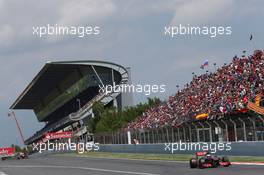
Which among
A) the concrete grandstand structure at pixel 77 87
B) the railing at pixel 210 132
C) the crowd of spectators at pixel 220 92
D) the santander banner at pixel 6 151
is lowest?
the santander banner at pixel 6 151

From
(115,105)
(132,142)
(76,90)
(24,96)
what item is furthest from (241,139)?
(24,96)

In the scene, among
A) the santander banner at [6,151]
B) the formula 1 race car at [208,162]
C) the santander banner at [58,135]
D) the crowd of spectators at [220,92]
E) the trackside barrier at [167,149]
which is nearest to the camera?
the formula 1 race car at [208,162]

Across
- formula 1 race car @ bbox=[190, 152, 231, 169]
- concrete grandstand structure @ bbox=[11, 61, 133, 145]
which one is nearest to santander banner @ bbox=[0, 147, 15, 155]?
concrete grandstand structure @ bbox=[11, 61, 133, 145]

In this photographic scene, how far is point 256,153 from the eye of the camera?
78.9 feet

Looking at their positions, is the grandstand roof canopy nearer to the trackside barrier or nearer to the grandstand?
the trackside barrier

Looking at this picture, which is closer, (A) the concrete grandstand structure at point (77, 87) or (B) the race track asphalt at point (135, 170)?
(B) the race track asphalt at point (135, 170)

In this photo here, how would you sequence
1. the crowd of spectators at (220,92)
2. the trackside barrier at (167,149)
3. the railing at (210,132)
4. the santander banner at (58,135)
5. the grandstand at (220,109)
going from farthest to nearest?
the santander banner at (58,135) < the crowd of spectators at (220,92) < the grandstand at (220,109) < the railing at (210,132) < the trackside barrier at (167,149)

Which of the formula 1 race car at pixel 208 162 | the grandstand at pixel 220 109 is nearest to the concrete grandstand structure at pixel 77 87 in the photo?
the grandstand at pixel 220 109

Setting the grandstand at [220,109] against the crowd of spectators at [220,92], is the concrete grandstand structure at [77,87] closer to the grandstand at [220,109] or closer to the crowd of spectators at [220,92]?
the crowd of spectators at [220,92]

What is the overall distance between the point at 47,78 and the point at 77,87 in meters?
6.81

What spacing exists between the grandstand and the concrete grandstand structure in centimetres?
3844

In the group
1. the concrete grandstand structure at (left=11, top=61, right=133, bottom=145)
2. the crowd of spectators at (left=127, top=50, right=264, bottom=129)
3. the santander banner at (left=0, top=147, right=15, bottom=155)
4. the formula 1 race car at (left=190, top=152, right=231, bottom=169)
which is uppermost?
the concrete grandstand structure at (left=11, top=61, right=133, bottom=145)

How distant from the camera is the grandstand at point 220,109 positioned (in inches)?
1021

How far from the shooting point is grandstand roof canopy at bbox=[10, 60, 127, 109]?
3125 inches
